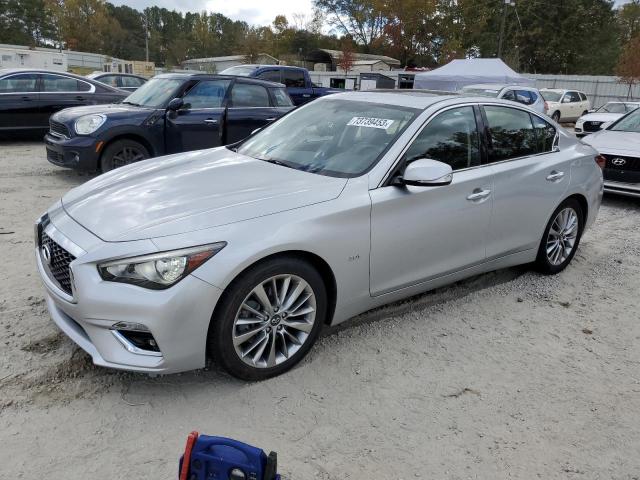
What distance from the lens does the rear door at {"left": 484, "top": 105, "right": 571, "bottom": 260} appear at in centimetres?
410

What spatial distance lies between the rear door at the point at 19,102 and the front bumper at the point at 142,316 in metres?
8.77

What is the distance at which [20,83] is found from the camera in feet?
32.8

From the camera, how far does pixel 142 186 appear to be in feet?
11.0

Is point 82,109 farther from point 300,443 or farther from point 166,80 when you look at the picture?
point 300,443

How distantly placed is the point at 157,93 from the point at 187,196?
563 centimetres

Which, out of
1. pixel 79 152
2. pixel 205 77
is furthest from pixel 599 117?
pixel 79 152

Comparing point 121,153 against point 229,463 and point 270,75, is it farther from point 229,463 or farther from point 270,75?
point 270,75

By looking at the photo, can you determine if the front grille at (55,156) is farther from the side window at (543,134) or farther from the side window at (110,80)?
the side window at (110,80)

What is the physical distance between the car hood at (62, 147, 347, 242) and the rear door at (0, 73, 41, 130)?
767cm

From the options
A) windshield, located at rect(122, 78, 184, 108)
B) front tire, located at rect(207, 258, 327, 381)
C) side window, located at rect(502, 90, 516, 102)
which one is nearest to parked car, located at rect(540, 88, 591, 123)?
side window, located at rect(502, 90, 516, 102)

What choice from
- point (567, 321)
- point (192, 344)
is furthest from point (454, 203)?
point (192, 344)

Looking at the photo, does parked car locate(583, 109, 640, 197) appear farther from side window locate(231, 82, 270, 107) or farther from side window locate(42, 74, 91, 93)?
side window locate(42, 74, 91, 93)

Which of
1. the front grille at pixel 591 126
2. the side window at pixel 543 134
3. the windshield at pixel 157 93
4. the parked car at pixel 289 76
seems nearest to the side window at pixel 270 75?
the parked car at pixel 289 76

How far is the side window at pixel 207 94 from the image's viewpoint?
26.1 ft
